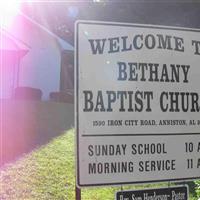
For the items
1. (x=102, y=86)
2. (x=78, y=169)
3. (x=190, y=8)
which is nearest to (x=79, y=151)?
(x=78, y=169)

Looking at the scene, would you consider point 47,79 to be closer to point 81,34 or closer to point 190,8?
point 190,8

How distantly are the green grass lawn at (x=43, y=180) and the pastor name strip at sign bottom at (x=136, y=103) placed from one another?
384 centimetres

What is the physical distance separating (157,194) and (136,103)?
647mm

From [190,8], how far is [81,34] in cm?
4167

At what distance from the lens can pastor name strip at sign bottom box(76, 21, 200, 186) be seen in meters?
3.56

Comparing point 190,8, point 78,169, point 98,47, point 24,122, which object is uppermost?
point 190,8

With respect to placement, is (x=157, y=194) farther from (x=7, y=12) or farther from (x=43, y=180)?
(x=7, y=12)

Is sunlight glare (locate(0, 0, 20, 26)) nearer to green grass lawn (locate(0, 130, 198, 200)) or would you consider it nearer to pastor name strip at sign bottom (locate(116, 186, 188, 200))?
green grass lawn (locate(0, 130, 198, 200))

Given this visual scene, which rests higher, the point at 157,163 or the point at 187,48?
the point at 187,48

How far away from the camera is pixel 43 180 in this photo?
355 inches

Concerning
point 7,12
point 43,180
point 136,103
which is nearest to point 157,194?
point 136,103

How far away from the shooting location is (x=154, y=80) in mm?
3793

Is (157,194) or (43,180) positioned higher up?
(43,180)

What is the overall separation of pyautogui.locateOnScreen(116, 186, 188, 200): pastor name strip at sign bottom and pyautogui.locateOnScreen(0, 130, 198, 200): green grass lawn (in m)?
3.72
